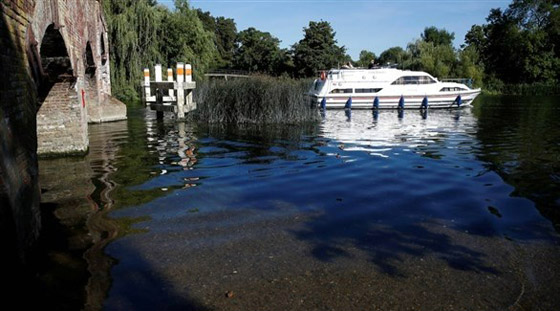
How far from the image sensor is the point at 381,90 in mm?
29547

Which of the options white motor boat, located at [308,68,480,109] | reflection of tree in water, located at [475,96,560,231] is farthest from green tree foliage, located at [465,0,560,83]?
reflection of tree in water, located at [475,96,560,231]

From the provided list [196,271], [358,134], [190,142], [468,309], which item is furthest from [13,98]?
[358,134]

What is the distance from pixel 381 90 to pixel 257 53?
46.7 meters

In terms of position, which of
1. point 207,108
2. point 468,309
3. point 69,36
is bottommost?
point 468,309

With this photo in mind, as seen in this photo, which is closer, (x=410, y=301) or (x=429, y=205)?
(x=410, y=301)

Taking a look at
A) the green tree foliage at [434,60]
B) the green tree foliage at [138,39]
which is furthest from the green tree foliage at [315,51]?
the green tree foliage at [138,39]

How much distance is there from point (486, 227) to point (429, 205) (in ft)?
3.65

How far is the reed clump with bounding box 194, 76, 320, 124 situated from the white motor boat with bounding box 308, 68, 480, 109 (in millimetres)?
9732

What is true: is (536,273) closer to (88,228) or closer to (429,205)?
(429,205)

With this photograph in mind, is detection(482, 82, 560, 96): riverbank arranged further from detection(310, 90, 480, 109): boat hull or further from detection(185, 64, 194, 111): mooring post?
detection(185, 64, 194, 111): mooring post

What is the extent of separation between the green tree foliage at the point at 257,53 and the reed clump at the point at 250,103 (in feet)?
166

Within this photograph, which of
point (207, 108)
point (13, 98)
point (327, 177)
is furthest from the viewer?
point (207, 108)

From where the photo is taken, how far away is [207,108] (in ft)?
65.2

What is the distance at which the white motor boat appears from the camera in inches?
1163
